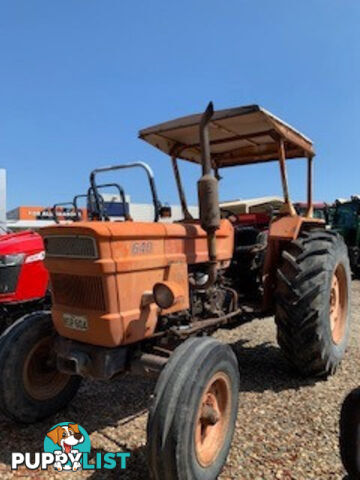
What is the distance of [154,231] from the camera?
124 inches

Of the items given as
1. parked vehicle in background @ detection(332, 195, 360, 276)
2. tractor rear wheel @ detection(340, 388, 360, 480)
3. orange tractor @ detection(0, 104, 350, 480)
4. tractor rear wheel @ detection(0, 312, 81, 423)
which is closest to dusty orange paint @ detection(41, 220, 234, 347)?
orange tractor @ detection(0, 104, 350, 480)

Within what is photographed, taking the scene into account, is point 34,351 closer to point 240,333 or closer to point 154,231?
point 154,231

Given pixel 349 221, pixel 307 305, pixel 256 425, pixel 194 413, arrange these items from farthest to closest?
pixel 349 221, pixel 307 305, pixel 256 425, pixel 194 413

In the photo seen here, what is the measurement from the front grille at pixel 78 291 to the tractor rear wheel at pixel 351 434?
151 cm

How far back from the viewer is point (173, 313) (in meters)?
3.32

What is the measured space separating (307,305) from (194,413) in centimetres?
170

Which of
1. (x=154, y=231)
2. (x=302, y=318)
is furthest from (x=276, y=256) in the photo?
(x=154, y=231)

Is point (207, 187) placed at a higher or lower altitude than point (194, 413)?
higher

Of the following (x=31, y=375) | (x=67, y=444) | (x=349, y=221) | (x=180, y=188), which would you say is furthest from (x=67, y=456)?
(x=349, y=221)

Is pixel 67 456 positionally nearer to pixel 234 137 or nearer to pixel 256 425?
pixel 256 425

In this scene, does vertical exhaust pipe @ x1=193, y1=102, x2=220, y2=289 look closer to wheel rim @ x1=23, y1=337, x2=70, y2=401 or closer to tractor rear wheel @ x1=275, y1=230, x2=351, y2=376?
tractor rear wheel @ x1=275, y1=230, x2=351, y2=376

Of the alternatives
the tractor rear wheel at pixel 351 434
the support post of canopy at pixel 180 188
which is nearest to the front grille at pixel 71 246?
the tractor rear wheel at pixel 351 434

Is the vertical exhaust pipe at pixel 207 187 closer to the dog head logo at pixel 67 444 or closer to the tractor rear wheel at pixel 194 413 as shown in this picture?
the tractor rear wheel at pixel 194 413

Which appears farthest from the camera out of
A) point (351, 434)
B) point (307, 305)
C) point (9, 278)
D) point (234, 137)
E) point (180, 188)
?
point (9, 278)
